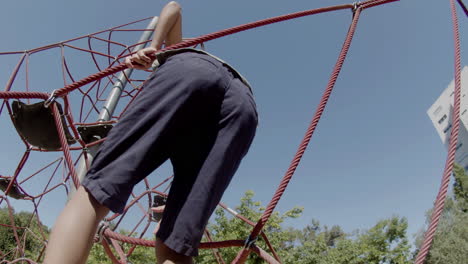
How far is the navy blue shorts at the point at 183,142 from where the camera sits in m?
0.81

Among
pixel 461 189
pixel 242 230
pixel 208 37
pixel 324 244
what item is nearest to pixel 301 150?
pixel 208 37

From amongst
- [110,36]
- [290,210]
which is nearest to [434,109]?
[290,210]

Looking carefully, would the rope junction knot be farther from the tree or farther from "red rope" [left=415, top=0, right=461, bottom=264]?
the tree

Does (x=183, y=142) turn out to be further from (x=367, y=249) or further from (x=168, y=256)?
(x=367, y=249)

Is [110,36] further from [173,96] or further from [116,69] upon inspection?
[173,96]

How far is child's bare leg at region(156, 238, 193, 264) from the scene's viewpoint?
892mm

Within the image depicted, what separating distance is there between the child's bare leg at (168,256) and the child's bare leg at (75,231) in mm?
238

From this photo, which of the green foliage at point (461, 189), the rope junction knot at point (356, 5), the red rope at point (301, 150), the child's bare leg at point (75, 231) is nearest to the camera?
the child's bare leg at point (75, 231)

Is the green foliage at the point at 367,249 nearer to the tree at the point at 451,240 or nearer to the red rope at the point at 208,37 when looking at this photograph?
the tree at the point at 451,240

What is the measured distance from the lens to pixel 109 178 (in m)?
0.77

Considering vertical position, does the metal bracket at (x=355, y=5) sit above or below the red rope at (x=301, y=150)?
above

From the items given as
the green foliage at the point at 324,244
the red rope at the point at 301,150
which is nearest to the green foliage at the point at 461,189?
the green foliage at the point at 324,244

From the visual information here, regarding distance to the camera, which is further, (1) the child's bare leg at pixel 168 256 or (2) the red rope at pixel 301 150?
(2) the red rope at pixel 301 150

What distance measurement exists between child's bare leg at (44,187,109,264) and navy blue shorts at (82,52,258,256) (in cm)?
3
